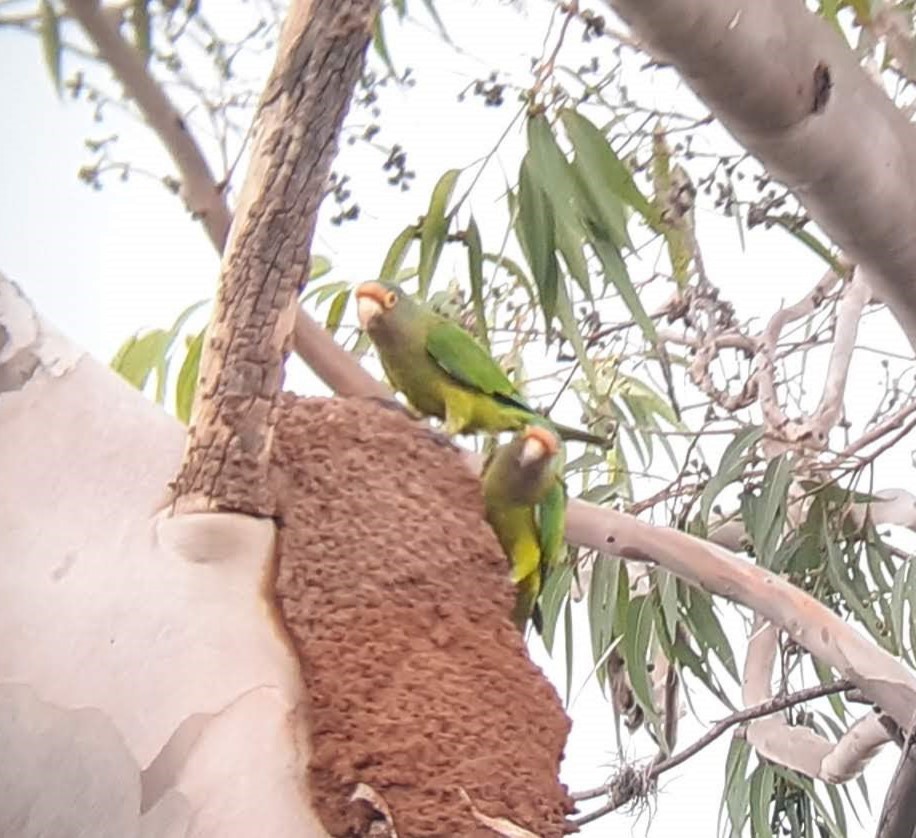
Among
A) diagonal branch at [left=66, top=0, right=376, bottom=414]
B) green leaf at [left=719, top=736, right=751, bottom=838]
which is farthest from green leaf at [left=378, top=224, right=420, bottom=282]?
green leaf at [left=719, top=736, right=751, bottom=838]

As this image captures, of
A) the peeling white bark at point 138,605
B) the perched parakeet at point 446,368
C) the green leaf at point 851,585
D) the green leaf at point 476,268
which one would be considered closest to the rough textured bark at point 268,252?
the peeling white bark at point 138,605

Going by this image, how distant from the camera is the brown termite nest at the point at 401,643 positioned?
522 millimetres

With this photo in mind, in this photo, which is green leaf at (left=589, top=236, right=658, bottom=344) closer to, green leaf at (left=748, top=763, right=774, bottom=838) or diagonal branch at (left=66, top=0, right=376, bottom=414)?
diagonal branch at (left=66, top=0, right=376, bottom=414)

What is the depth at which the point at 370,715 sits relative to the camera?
0.53m

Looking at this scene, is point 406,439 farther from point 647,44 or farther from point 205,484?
point 647,44

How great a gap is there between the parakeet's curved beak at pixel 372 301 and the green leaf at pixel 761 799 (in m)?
0.81

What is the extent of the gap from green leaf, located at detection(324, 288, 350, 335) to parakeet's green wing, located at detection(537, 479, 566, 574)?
0.32m

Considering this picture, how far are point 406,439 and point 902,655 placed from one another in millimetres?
837

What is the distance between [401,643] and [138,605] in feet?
0.44

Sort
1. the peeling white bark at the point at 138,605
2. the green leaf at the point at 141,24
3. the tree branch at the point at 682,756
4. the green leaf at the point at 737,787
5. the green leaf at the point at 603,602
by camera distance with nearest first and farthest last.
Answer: the peeling white bark at the point at 138,605
the green leaf at the point at 141,24
the tree branch at the point at 682,756
the green leaf at the point at 603,602
the green leaf at the point at 737,787

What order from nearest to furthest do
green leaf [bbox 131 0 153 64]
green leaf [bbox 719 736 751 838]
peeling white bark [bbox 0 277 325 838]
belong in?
peeling white bark [bbox 0 277 325 838]
green leaf [bbox 131 0 153 64]
green leaf [bbox 719 736 751 838]

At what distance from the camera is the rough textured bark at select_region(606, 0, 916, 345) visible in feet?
2.46

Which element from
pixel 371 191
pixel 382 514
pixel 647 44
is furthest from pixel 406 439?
pixel 371 191

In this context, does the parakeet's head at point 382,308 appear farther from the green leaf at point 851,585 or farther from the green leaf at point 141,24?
the green leaf at point 851,585
